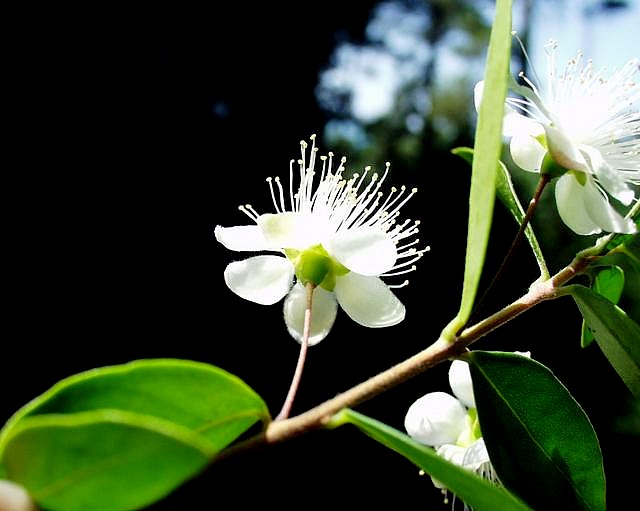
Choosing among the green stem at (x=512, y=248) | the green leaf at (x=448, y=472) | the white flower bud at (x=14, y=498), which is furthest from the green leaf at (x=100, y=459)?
the green stem at (x=512, y=248)

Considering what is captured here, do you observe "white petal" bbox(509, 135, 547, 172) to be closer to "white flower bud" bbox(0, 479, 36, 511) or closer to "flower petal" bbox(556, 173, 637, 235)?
"flower petal" bbox(556, 173, 637, 235)

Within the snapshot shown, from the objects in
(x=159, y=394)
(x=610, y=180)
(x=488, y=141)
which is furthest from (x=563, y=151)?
(x=159, y=394)

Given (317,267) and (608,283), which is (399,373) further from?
(608,283)

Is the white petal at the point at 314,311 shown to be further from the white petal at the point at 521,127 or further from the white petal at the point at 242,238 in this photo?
the white petal at the point at 521,127

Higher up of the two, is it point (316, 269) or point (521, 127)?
point (521, 127)

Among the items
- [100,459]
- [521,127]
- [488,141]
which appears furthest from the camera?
[521,127]

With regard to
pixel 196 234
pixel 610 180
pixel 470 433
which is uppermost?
pixel 610 180

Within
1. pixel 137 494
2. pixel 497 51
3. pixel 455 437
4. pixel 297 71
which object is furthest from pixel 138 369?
pixel 297 71
